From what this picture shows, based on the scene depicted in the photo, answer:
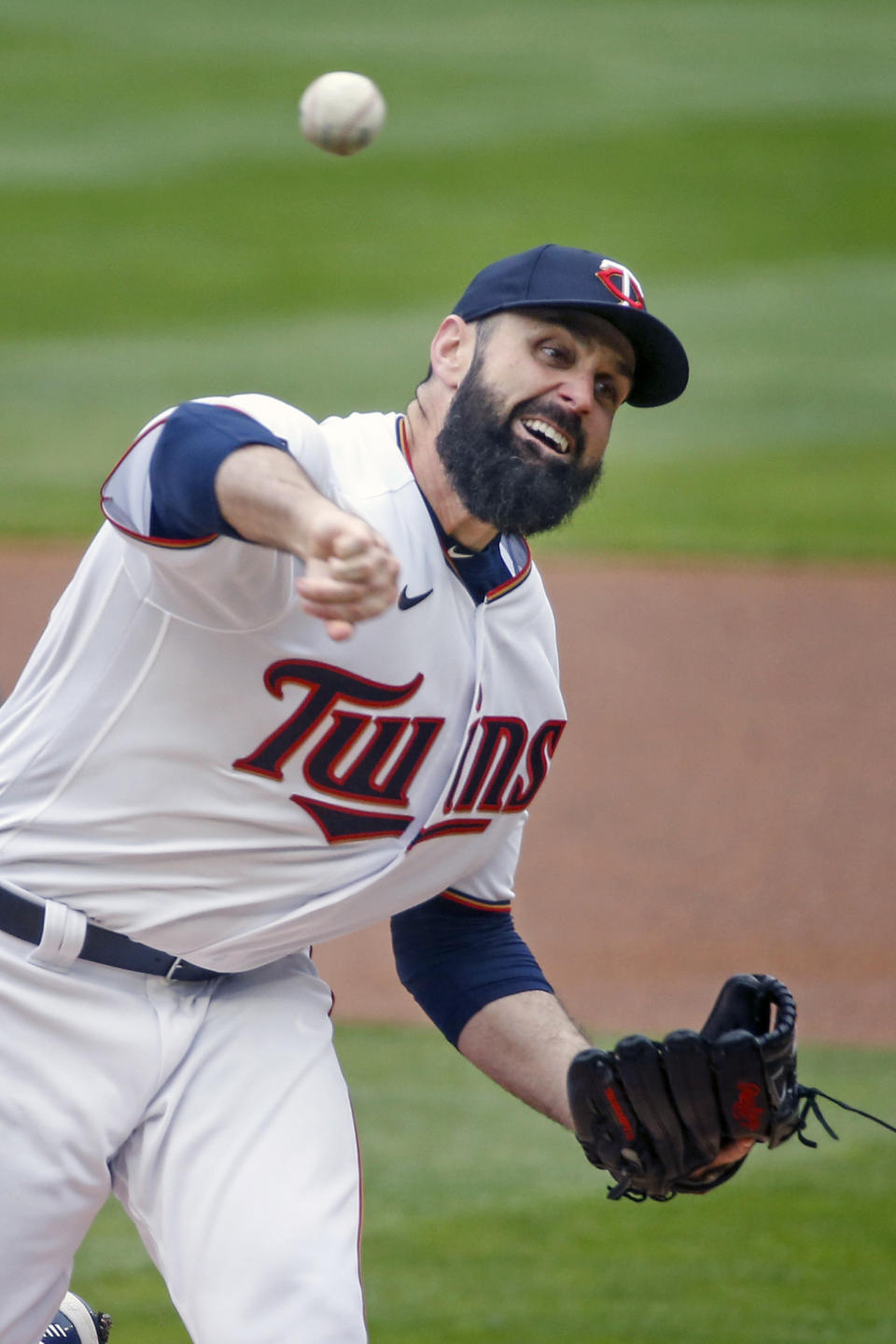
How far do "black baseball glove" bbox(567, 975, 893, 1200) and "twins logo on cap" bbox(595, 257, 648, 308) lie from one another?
1.10 metres

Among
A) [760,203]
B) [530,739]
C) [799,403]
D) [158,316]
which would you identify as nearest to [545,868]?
[530,739]

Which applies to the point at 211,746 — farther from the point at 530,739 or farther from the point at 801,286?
the point at 801,286

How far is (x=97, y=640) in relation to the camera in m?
2.61

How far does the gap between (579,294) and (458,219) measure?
1229 cm

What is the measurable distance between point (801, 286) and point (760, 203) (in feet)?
4.60

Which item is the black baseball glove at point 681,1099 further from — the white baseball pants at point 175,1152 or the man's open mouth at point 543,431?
the man's open mouth at point 543,431

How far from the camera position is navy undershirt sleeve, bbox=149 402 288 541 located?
219 centimetres

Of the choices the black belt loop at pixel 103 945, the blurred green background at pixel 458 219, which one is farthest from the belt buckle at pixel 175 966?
the blurred green background at pixel 458 219

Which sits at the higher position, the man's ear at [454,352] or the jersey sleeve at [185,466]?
the man's ear at [454,352]

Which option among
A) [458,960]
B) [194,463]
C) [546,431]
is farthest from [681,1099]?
Result: [194,463]

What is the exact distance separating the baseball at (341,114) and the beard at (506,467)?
Result: 317cm

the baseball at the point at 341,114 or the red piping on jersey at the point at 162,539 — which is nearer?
the red piping on jersey at the point at 162,539

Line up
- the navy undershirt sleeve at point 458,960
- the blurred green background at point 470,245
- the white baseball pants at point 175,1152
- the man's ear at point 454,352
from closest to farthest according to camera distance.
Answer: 1. the white baseball pants at point 175,1152
2. the man's ear at point 454,352
3. the navy undershirt sleeve at point 458,960
4. the blurred green background at point 470,245

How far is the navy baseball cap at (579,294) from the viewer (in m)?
2.72
